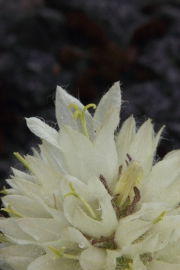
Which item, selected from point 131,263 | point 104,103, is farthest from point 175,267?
point 104,103

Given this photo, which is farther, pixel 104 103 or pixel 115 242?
pixel 104 103

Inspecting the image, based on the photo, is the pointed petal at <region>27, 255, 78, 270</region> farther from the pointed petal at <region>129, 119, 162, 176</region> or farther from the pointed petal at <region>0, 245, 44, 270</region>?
the pointed petal at <region>129, 119, 162, 176</region>

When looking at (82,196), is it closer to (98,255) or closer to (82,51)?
(98,255)

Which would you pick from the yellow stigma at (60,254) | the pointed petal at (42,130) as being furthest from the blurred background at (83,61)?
the yellow stigma at (60,254)

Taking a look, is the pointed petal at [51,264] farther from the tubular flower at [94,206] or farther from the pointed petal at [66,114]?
the pointed petal at [66,114]

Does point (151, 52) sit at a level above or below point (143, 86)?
above

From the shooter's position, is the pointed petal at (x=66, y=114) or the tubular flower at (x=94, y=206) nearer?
the tubular flower at (x=94, y=206)

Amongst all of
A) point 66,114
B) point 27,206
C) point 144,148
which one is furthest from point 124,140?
point 27,206
